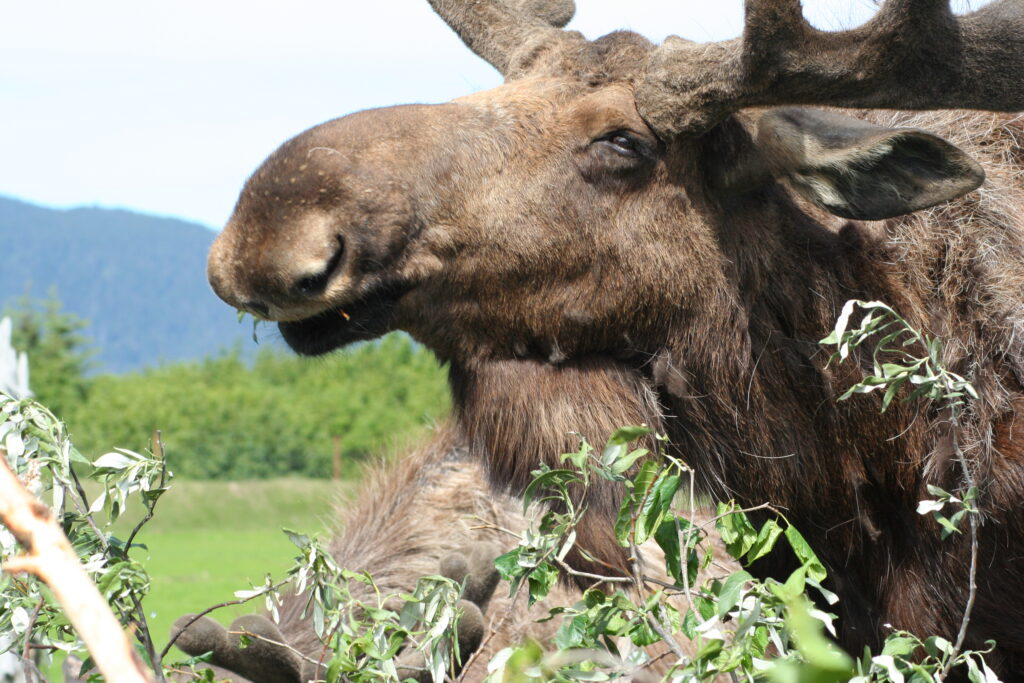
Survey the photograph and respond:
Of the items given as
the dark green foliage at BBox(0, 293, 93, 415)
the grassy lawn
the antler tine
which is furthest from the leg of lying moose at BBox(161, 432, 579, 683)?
the dark green foliage at BBox(0, 293, 93, 415)

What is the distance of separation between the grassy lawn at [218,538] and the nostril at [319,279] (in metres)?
1.04

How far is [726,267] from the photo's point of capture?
3.85 meters

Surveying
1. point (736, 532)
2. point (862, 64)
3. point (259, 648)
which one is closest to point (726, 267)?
point (862, 64)

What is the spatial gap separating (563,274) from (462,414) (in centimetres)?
64

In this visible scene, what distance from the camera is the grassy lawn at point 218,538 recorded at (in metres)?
9.09

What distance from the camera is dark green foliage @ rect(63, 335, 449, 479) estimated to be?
35.8 metres

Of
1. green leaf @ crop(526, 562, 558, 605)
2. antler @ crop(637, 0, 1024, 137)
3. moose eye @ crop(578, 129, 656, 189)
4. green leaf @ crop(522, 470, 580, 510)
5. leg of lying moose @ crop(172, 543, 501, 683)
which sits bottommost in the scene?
leg of lying moose @ crop(172, 543, 501, 683)

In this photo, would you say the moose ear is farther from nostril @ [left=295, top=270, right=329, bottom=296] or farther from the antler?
nostril @ [left=295, top=270, right=329, bottom=296]

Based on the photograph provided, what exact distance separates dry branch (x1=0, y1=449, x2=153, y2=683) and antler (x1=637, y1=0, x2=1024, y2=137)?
8.76ft

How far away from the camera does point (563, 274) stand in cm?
377

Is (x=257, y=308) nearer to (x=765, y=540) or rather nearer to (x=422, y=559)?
(x=765, y=540)

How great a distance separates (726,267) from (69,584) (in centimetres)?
287

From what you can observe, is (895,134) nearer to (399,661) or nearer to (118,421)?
(399,661)

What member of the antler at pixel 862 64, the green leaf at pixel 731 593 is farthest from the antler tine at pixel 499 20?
the green leaf at pixel 731 593
